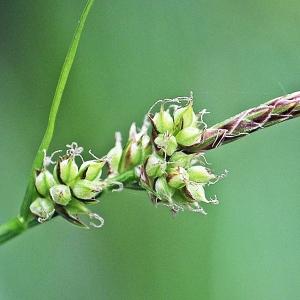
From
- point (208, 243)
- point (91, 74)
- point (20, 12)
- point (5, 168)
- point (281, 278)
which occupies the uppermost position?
point (20, 12)

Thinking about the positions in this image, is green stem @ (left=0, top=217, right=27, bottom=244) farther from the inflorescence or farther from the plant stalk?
the plant stalk

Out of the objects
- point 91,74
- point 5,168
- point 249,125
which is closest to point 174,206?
point 249,125

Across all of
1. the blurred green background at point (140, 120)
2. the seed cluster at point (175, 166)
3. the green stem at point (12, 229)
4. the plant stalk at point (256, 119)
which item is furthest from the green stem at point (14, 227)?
the blurred green background at point (140, 120)

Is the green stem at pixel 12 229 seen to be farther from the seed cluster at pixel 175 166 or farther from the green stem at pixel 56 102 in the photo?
the seed cluster at pixel 175 166

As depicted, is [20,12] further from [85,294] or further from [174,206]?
[174,206]

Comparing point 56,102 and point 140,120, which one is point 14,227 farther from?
point 140,120

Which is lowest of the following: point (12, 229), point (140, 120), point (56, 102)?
point (12, 229)

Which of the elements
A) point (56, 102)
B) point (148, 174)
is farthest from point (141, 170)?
point (56, 102)
